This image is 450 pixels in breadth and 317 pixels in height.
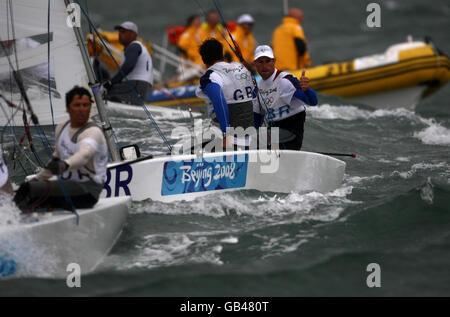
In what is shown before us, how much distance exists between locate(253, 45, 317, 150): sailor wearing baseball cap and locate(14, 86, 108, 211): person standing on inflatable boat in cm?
174

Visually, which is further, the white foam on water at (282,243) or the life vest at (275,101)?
the life vest at (275,101)

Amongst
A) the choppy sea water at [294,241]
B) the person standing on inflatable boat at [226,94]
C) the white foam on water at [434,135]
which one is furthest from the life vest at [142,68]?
the white foam on water at [434,135]

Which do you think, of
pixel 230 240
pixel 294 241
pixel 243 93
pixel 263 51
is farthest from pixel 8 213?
pixel 263 51

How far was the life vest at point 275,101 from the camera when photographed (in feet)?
19.6

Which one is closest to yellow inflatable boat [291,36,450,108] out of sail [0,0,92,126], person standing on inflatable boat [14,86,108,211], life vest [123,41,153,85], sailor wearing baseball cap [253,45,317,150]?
life vest [123,41,153,85]

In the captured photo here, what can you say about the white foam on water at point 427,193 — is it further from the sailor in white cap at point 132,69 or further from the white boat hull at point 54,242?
the sailor in white cap at point 132,69

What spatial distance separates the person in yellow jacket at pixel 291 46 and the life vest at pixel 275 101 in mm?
5053

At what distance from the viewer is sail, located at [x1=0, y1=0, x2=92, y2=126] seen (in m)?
6.08

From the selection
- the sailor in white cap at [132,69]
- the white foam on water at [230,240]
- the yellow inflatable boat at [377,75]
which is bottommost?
the white foam on water at [230,240]

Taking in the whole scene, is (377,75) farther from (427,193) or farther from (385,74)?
(427,193)

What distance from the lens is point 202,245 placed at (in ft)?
16.4

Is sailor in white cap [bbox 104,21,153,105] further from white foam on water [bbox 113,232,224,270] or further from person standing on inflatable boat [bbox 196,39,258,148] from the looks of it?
white foam on water [bbox 113,232,224,270]

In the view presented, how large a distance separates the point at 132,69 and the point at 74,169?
4008 millimetres

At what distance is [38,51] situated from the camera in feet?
20.7
